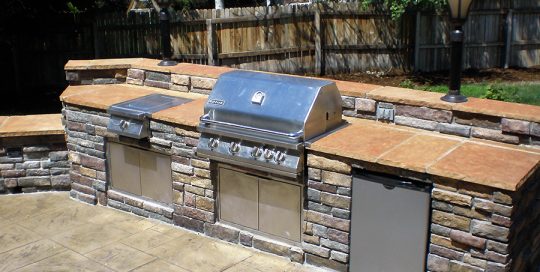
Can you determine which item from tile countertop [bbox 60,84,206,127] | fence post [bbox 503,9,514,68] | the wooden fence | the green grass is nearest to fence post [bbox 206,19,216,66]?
the wooden fence

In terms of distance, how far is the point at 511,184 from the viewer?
363cm

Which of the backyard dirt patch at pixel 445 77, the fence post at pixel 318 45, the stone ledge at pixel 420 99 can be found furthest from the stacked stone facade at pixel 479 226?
the fence post at pixel 318 45

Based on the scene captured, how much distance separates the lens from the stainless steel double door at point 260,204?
4.79 metres

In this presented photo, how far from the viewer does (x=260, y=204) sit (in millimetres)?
4977

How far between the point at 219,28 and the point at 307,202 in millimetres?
8395

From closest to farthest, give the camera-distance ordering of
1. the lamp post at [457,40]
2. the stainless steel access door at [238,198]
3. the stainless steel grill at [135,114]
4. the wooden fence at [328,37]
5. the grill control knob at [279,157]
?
the grill control knob at [279,157] < the lamp post at [457,40] < the stainless steel access door at [238,198] < the stainless steel grill at [135,114] < the wooden fence at [328,37]

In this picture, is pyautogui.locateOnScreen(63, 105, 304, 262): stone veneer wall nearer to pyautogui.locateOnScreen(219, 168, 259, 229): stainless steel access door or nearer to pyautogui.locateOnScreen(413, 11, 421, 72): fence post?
pyautogui.locateOnScreen(219, 168, 259, 229): stainless steel access door

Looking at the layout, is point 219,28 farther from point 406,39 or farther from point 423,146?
point 423,146

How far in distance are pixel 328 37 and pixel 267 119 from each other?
9.30 metres

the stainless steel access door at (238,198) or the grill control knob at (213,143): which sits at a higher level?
the grill control knob at (213,143)

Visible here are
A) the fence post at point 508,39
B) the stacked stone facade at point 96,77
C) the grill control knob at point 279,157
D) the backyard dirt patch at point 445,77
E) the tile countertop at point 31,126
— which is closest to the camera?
the grill control knob at point 279,157

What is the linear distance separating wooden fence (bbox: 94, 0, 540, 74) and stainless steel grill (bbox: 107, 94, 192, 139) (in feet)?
22.3

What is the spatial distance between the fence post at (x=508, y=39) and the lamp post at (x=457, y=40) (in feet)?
33.0

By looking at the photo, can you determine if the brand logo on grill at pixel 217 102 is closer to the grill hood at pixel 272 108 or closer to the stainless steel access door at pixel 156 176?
the grill hood at pixel 272 108
